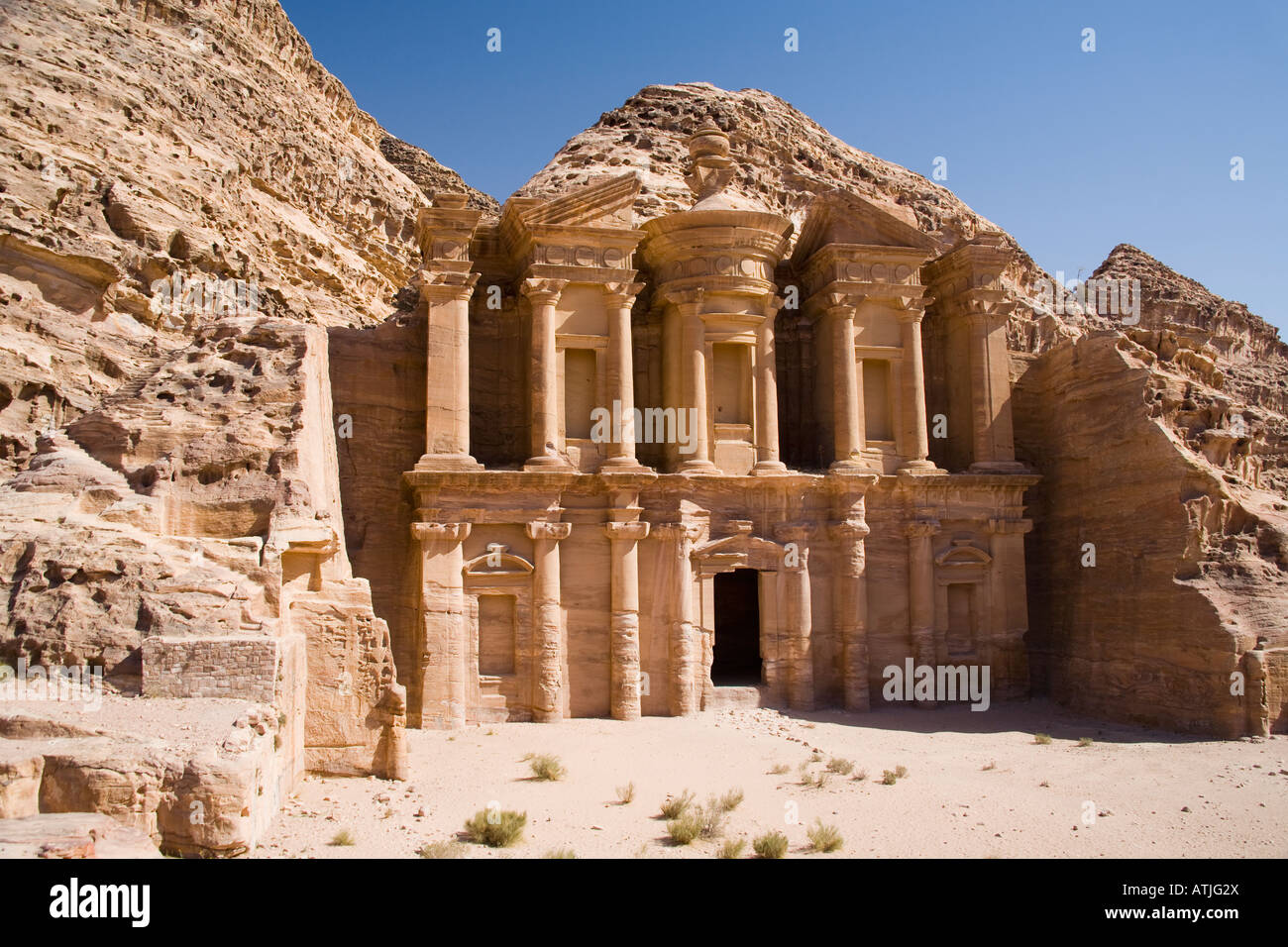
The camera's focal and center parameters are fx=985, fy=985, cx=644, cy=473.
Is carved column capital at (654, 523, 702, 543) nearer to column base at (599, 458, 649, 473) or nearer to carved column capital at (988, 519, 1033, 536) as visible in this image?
column base at (599, 458, 649, 473)

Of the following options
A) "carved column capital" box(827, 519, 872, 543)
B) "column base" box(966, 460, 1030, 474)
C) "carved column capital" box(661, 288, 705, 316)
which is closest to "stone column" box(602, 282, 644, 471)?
"carved column capital" box(661, 288, 705, 316)

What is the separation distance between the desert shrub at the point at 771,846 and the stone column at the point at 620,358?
1064 cm

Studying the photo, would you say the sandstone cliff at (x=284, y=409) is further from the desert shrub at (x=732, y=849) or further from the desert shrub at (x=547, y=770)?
the desert shrub at (x=732, y=849)

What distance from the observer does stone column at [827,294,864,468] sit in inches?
866

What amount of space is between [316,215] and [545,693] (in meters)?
18.8

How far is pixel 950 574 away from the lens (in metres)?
22.2

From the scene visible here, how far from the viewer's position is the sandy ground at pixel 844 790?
11.6 meters

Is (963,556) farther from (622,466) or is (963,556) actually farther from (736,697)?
(622,466)

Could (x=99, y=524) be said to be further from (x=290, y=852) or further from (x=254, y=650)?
(x=290, y=852)

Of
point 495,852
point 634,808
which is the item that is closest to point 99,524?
point 495,852

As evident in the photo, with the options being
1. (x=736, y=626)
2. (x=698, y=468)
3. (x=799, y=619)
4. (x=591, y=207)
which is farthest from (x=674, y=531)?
(x=591, y=207)

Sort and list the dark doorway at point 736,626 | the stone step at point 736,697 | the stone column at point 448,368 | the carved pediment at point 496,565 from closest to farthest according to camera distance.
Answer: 1. the carved pediment at point 496,565
2. the stone column at point 448,368
3. the stone step at point 736,697
4. the dark doorway at point 736,626

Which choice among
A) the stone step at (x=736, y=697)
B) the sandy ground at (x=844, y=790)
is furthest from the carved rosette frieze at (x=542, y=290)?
the stone step at (x=736, y=697)

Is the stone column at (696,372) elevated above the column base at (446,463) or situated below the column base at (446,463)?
above
